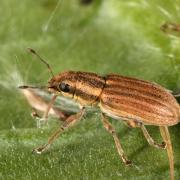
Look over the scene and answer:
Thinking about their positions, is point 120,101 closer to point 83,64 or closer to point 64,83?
point 64,83

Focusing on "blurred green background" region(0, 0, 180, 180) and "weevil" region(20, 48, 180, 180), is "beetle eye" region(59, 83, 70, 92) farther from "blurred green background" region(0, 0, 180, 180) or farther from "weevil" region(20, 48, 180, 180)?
"blurred green background" region(0, 0, 180, 180)

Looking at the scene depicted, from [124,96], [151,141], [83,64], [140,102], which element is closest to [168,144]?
[151,141]

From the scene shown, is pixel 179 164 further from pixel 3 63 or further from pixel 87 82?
pixel 3 63

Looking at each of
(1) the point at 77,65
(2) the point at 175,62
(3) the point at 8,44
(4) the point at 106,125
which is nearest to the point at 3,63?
(3) the point at 8,44

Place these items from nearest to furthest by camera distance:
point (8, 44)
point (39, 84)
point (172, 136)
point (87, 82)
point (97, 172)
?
point (97, 172), point (172, 136), point (87, 82), point (39, 84), point (8, 44)

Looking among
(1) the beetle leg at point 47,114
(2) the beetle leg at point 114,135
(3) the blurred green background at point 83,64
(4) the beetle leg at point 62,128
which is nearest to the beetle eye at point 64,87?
(1) the beetle leg at point 47,114

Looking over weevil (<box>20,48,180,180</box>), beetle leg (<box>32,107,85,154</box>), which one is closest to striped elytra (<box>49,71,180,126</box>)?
weevil (<box>20,48,180,180</box>)

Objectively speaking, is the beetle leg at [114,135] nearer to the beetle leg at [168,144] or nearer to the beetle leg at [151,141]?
the beetle leg at [151,141]

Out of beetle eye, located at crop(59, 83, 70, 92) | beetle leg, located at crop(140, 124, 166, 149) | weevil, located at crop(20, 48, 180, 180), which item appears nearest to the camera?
beetle leg, located at crop(140, 124, 166, 149)
